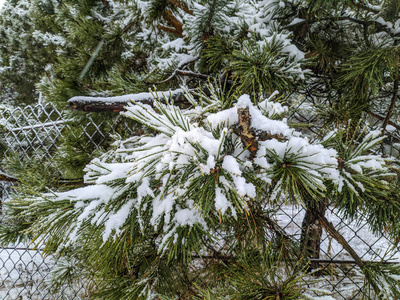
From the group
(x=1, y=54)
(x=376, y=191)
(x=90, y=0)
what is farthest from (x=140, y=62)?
(x=1, y=54)

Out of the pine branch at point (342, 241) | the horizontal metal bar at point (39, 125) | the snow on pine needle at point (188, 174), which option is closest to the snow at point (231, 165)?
the snow on pine needle at point (188, 174)

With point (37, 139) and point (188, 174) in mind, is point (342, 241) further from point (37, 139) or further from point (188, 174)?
point (37, 139)

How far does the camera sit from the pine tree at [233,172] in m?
0.39

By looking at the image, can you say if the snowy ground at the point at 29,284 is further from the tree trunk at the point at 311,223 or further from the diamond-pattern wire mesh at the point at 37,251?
the tree trunk at the point at 311,223

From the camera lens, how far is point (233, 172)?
0.35 meters

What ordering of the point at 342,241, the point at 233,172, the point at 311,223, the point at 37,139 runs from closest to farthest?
the point at 233,172, the point at 342,241, the point at 311,223, the point at 37,139

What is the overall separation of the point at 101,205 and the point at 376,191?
619mm

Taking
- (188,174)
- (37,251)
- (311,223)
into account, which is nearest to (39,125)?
(37,251)

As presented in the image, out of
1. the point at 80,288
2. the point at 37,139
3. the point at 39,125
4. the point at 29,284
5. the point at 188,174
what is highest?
the point at 188,174

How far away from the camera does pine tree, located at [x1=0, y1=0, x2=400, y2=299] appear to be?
0.39 meters

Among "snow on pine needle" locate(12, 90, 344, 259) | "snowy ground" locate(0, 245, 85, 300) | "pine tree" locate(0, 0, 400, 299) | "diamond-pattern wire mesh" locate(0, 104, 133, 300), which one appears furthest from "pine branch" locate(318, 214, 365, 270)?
"snowy ground" locate(0, 245, 85, 300)

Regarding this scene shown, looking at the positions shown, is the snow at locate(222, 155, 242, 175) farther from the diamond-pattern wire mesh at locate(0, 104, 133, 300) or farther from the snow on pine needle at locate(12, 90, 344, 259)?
the diamond-pattern wire mesh at locate(0, 104, 133, 300)

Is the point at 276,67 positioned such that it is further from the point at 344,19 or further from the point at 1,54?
the point at 1,54

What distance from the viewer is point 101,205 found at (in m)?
0.49
